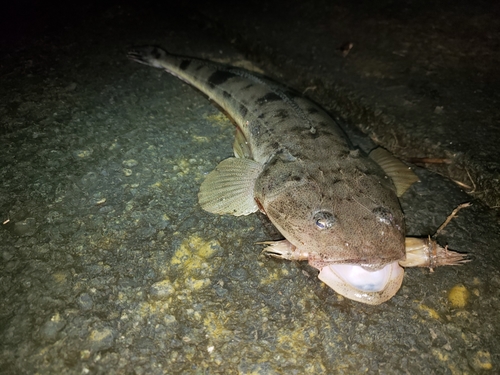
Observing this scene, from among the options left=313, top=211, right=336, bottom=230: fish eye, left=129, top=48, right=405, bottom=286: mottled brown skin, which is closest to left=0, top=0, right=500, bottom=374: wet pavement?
left=129, top=48, right=405, bottom=286: mottled brown skin

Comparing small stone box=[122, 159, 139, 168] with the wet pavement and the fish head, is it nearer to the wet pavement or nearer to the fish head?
the wet pavement

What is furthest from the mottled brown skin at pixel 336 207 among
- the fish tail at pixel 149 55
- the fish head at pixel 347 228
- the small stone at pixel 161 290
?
the fish tail at pixel 149 55

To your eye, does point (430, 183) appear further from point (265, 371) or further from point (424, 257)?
point (265, 371)

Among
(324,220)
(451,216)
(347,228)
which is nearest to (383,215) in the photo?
(347,228)

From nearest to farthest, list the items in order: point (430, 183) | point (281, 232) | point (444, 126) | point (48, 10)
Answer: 1. point (281, 232)
2. point (430, 183)
3. point (444, 126)
4. point (48, 10)

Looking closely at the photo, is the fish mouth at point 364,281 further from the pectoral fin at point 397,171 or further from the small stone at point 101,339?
the small stone at point 101,339

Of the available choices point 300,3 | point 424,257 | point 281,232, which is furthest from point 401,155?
point 300,3
